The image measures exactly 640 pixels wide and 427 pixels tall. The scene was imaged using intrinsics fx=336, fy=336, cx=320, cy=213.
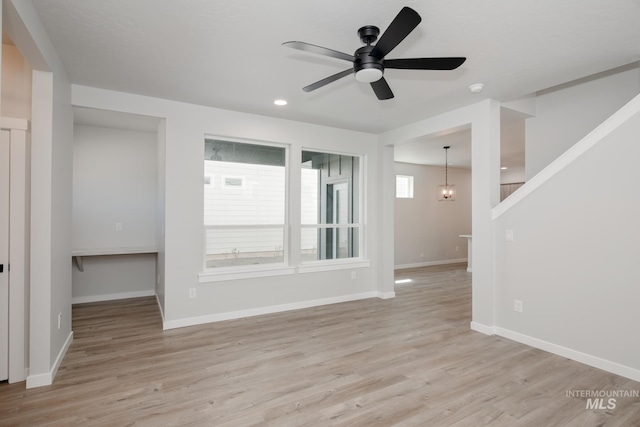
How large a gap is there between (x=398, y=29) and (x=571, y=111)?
3.35 metres

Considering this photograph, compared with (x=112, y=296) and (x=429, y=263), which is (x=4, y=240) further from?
(x=429, y=263)

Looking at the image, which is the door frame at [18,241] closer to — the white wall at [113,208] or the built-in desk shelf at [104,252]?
the built-in desk shelf at [104,252]

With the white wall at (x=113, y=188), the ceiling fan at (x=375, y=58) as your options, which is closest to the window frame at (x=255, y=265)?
the white wall at (x=113, y=188)

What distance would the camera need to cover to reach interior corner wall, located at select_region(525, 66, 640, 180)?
11.9 ft

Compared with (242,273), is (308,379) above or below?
below

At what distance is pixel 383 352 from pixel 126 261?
4.11 m

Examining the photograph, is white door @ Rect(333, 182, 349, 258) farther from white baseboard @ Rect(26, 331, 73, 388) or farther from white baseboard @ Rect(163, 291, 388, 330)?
white baseboard @ Rect(26, 331, 73, 388)

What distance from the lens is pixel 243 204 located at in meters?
4.41

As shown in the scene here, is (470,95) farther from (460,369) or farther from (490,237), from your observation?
(460,369)

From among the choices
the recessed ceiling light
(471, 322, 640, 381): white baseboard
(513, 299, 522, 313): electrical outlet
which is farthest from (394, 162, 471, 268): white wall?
the recessed ceiling light

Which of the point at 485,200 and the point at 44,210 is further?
the point at 485,200

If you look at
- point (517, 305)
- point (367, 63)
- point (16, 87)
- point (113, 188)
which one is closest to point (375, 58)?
point (367, 63)

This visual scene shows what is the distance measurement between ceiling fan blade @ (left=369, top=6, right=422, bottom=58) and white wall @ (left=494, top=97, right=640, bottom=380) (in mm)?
2177

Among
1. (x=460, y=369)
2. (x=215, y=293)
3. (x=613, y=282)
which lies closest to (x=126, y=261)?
(x=215, y=293)
